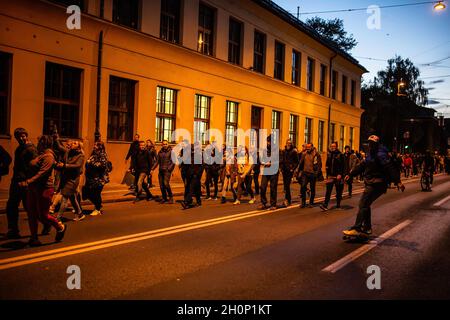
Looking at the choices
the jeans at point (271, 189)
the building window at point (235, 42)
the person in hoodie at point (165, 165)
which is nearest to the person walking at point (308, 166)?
the jeans at point (271, 189)

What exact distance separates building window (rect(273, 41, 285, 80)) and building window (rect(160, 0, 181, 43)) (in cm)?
1009

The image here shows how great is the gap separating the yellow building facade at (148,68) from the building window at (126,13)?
39 mm

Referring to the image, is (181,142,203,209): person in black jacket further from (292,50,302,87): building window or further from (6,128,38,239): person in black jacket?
(292,50,302,87): building window

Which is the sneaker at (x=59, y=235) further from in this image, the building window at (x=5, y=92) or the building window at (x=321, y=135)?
the building window at (x=321, y=135)

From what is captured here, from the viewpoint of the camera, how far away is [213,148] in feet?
46.5

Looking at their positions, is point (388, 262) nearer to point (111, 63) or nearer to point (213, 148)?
point (213, 148)

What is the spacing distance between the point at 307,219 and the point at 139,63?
10.1m

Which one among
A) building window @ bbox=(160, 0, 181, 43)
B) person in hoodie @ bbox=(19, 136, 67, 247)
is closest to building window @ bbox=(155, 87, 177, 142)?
building window @ bbox=(160, 0, 181, 43)

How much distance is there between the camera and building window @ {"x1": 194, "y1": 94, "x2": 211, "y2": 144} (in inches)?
819

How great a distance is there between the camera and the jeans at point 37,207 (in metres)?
6.78

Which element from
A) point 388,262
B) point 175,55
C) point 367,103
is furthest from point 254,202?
point 367,103

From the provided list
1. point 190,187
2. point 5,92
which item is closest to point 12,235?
point 190,187
